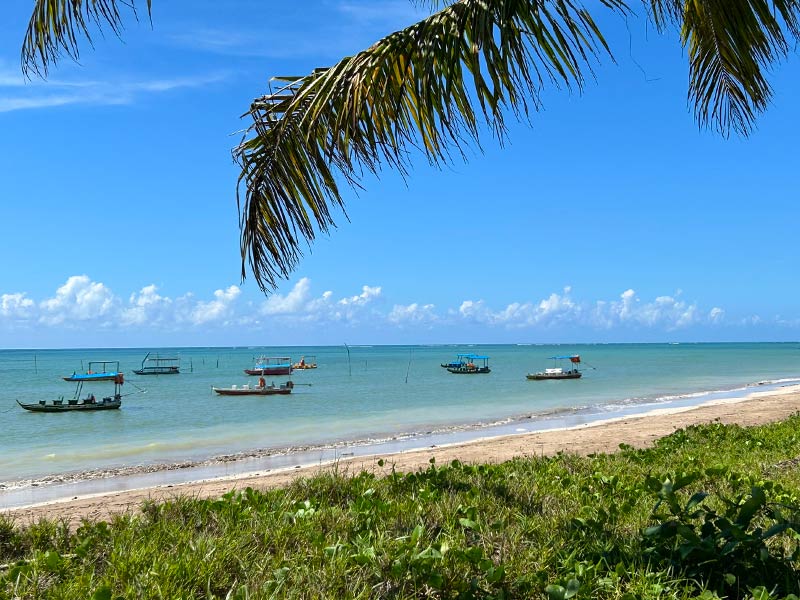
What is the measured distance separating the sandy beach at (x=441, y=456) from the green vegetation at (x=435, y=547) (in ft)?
12.8

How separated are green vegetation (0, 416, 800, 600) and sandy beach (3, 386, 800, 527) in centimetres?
389

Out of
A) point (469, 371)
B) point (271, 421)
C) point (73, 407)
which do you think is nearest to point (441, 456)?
point (271, 421)

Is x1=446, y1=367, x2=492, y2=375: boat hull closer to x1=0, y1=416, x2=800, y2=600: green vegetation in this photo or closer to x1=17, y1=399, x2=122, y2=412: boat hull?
x1=17, y1=399, x2=122, y2=412: boat hull

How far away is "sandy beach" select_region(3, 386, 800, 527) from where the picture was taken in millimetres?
9953

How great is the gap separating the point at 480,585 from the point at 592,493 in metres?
2.36

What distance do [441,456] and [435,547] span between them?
35.4 feet

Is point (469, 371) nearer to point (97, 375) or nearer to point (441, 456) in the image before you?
point (97, 375)

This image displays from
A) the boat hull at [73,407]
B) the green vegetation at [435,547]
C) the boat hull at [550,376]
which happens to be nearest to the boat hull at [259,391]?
the boat hull at [73,407]

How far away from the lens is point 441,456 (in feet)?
45.8

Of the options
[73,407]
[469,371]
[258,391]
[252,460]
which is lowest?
[469,371]

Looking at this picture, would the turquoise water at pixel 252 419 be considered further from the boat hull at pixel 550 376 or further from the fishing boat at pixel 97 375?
the fishing boat at pixel 97 375

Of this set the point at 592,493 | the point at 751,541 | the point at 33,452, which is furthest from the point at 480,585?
the point at 33,452

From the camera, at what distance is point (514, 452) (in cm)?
1384

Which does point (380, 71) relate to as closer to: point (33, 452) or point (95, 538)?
point (95, 538)
